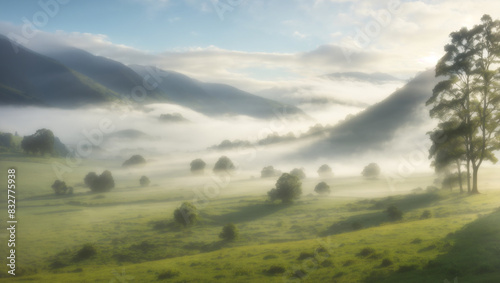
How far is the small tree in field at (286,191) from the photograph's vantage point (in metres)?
95.6

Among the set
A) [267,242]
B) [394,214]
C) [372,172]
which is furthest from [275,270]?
[372,172]

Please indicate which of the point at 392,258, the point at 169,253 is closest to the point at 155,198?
the point at 169,253

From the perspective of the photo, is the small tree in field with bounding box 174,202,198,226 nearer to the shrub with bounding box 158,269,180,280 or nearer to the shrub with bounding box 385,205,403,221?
the shrub with bounding box 158,269,180,280

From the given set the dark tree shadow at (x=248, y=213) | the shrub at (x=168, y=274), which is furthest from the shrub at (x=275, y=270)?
the dark tree shadow at (x=248, y=213)

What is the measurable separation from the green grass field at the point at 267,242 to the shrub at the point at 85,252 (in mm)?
856

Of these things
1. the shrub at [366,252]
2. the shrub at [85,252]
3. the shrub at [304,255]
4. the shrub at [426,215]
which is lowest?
the shrub at [85,252]

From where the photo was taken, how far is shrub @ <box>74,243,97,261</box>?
53.3 meters

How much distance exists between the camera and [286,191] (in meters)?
95.7

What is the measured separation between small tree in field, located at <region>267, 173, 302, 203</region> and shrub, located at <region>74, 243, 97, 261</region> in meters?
55.6

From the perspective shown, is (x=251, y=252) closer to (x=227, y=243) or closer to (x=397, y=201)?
(x=227, y=243)

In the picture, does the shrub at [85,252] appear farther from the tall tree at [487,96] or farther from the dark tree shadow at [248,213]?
the tall tree at [487,96]

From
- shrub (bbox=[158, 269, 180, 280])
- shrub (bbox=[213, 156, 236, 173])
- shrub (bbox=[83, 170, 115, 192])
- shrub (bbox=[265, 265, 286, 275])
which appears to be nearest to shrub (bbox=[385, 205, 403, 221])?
shrub (bbox=[265, 265, 286, 275])

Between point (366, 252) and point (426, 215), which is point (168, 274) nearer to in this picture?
point (366, 252)

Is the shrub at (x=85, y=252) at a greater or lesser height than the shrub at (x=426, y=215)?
lesser
